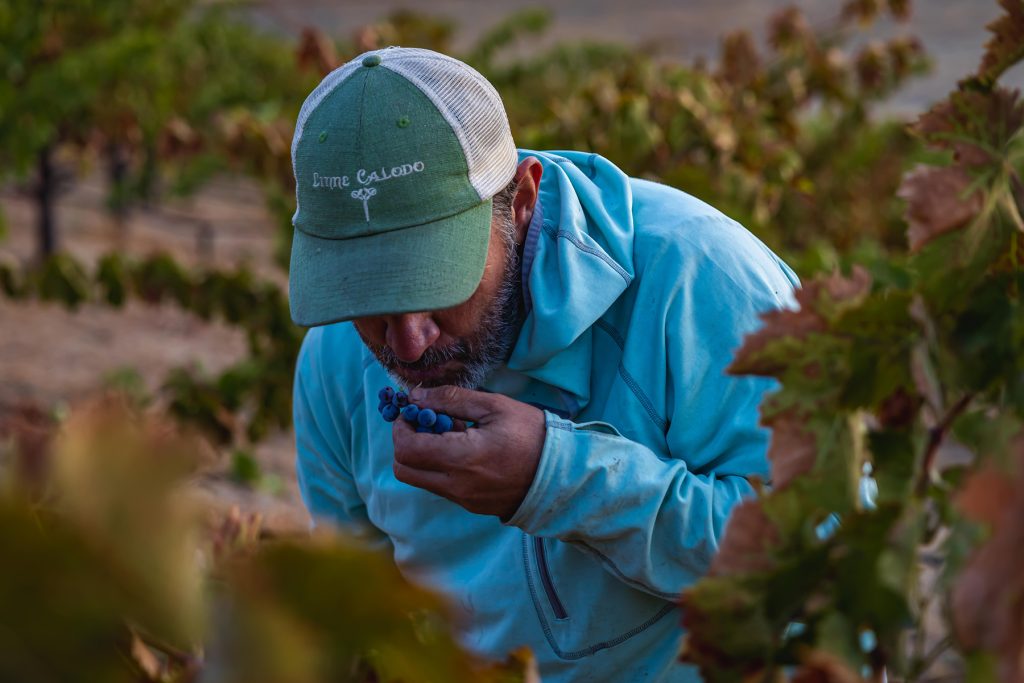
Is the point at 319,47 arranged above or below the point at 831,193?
above

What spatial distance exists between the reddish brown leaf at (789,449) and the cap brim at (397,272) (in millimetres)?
788

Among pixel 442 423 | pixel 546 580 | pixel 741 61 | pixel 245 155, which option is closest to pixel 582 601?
pixel 546 580

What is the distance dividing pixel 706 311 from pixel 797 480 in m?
0.87

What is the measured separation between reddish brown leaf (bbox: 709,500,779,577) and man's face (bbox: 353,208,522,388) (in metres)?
0.91

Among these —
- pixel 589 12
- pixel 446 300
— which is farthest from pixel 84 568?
pixel 589 12

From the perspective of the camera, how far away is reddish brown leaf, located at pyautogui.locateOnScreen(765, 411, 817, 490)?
100 centimetres

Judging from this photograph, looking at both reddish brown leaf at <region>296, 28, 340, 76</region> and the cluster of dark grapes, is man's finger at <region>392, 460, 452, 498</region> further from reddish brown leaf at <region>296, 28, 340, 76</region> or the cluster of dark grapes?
reddish brown leaf at <region>296, 28, 340, 76</region>

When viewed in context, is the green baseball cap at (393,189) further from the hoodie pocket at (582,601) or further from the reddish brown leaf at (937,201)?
the reddish brown leaf at (937,201)

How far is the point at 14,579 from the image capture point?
2.05 ft

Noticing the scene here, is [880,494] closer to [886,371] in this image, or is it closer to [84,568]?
[886,371]

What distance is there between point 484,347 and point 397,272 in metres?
0.23

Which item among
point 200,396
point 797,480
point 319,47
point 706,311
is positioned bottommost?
point 200,396

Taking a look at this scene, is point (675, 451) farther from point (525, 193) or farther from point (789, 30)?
point (789, 30)

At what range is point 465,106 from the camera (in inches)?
71.9
